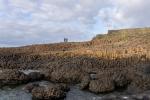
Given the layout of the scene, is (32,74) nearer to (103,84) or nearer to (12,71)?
(12,71)

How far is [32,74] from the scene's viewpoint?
111 ft

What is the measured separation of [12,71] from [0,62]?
573 centimetres

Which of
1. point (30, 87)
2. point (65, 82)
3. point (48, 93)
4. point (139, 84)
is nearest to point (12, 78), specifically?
point (30, 87)

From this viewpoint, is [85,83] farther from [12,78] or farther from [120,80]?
[12,78]

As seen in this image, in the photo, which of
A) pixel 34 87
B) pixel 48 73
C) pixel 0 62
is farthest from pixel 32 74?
pixel 0 62

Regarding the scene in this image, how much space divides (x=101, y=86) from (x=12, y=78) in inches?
302

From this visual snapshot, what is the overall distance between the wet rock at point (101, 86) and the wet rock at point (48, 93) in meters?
2.36

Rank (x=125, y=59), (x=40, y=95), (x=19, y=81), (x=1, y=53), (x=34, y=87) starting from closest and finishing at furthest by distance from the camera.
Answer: (x=40, y=95), (x=34, y=87), (x=19, y=81), (x=125, y=59), (x=1, y=53)

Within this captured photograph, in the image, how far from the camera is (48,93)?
28688mm

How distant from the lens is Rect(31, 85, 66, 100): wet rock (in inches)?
1128

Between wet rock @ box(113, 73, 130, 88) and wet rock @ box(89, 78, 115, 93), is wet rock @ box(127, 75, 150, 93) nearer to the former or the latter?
wet rock @ box(113, 73, 130, 88)

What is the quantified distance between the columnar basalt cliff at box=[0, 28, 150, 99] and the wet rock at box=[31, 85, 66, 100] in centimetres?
260

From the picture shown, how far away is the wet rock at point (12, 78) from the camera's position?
33031mm

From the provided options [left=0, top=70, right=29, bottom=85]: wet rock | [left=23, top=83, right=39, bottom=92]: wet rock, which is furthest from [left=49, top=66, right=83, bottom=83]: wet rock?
[left=23, top=83, right=39, bottom=92]: wet rock
